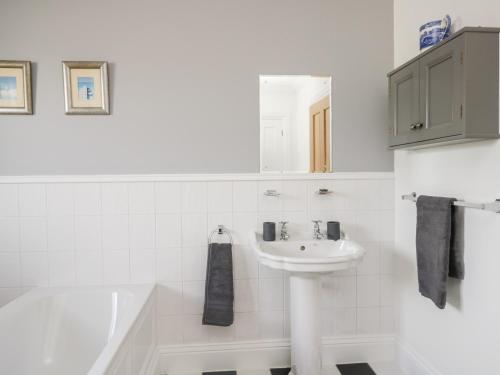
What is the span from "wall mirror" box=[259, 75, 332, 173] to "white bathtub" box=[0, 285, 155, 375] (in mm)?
1157

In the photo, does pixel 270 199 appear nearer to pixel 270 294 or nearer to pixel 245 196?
pixel 245 196

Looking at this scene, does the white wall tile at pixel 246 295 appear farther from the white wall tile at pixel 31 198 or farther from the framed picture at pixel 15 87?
the framed picture at pixel 15 87

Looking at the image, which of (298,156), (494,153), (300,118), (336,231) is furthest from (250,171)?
(494,153)

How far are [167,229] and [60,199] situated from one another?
692mm

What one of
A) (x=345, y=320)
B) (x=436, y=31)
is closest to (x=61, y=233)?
(x=345, y=320)

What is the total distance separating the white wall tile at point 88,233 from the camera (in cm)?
208

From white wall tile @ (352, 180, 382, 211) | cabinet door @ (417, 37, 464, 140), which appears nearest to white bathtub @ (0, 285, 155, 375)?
white wall tile @ (352, 180, 382, 211)

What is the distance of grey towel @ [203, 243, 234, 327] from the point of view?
6.62 feet

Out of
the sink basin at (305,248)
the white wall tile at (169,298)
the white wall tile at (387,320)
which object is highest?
the sink basin at (305,248)

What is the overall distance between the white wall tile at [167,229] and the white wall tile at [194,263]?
0.11 metres

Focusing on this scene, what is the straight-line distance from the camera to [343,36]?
2.16 metres

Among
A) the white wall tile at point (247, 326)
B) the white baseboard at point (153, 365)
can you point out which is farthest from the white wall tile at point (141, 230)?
the white wall tile at point (247, 326)

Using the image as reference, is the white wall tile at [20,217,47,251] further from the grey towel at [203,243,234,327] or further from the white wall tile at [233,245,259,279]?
the white wall tile at [233,245,259,279]

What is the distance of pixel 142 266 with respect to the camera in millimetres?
2113
